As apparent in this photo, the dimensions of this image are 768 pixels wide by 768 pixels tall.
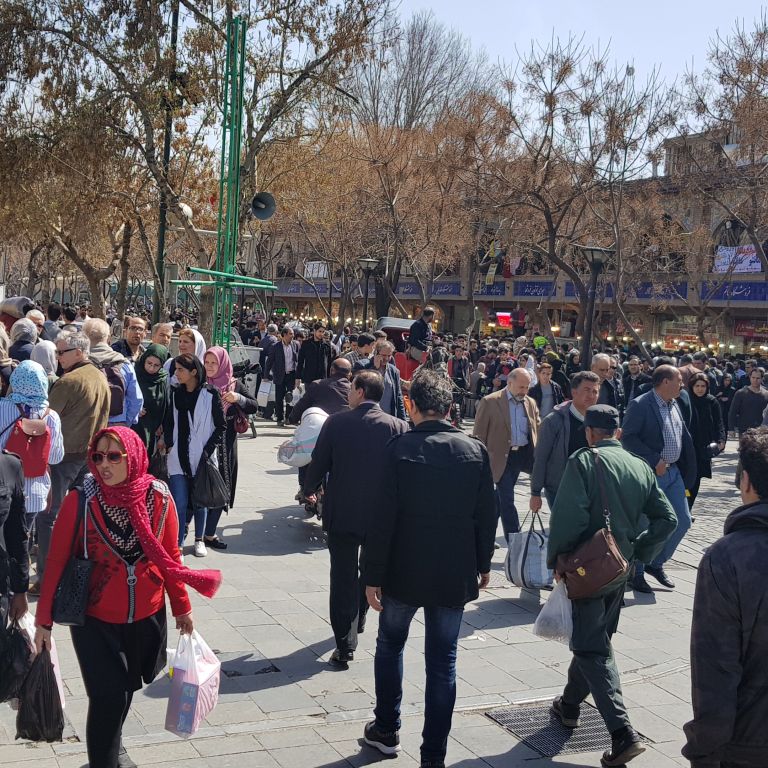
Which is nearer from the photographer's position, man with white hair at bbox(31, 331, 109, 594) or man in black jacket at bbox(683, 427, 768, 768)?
man in black jacket at bbox(683, 427, 768, 768)

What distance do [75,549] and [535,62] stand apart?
19604 mm

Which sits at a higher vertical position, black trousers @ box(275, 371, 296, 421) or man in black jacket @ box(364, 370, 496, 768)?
man in black jacket @ box(364, 370, 496, 768)

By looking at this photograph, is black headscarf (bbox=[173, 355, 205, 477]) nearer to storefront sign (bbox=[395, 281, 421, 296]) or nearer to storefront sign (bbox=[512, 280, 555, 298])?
storefront sign (bbox=[512, 280, 555, 298])

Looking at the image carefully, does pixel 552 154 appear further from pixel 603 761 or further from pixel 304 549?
pixel 603 761

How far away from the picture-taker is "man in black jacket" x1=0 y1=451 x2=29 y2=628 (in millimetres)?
3811

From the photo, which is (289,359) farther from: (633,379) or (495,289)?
(495,289)

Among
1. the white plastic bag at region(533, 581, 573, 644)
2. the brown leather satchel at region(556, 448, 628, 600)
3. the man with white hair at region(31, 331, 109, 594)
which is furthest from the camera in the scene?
the man with white hair at region(31, 331, 109, 594)

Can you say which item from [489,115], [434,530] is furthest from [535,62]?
[434,530]

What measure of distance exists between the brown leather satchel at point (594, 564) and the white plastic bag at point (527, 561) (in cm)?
196

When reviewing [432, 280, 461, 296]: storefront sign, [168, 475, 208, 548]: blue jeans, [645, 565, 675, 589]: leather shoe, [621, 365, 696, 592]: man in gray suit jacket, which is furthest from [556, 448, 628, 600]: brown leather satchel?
[432, 280, 461, 296]: storefront sign

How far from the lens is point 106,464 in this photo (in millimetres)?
3592

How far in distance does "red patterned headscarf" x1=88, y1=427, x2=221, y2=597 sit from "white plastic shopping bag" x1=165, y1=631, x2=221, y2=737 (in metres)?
0.24

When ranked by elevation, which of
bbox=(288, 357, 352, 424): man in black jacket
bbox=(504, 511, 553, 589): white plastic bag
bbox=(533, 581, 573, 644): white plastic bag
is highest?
bbox=(288, 357, 352, 424): man in black jacket

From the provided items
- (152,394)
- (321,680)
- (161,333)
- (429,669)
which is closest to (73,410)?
(152,394)
